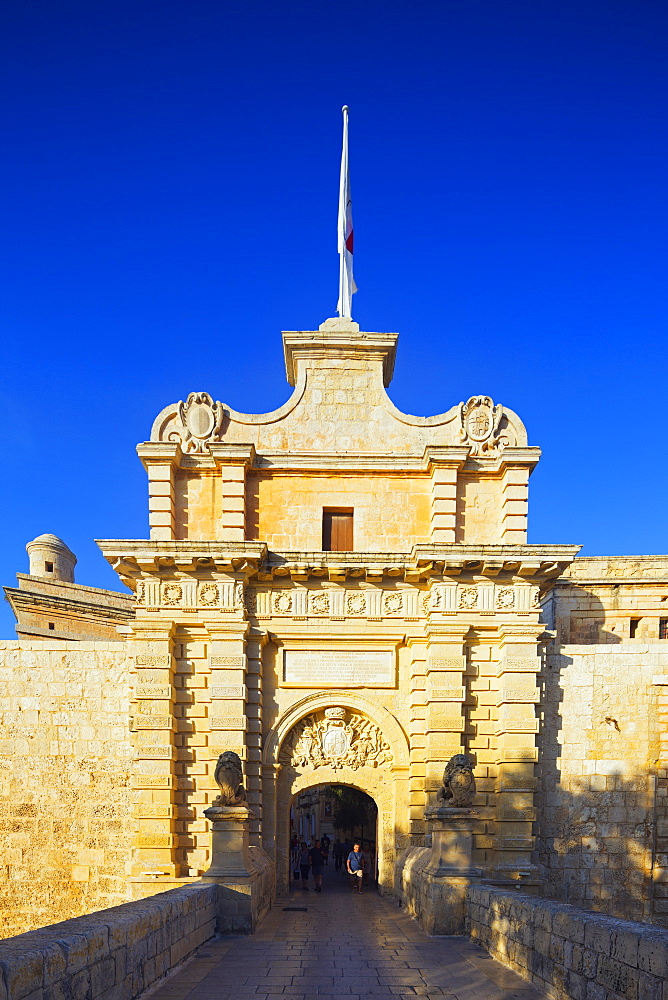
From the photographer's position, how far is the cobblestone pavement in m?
7.34

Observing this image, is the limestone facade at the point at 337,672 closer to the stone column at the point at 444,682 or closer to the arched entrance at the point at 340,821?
the stone column at the point at 444,682

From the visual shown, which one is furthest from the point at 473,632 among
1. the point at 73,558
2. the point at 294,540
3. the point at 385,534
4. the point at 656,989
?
the point at 73,558

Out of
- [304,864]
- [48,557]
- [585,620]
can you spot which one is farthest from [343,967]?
[48,557]

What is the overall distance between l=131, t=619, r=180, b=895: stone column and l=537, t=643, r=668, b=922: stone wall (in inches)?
271

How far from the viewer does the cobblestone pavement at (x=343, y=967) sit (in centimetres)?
734

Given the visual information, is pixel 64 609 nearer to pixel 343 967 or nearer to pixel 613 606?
pixel 613 606

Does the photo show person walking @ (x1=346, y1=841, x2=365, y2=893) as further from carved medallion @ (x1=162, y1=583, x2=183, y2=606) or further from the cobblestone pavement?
carved medallion @ (x1=162, y1=583, x2=183, y2=606)

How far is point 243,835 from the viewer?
11.7 metres

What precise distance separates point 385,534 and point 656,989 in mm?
11614

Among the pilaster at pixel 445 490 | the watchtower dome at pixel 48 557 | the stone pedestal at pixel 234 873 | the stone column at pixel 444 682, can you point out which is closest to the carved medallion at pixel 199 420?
the pilaster at pixel 445 490

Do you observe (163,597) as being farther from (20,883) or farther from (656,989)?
(656,989)

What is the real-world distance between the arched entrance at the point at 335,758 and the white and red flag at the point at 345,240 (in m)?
8.10

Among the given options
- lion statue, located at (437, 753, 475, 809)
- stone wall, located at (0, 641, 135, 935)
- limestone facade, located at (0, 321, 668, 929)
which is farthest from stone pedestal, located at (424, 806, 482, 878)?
stone wall, located at (0, 641, 135, 935)

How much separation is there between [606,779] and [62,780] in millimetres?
10226
